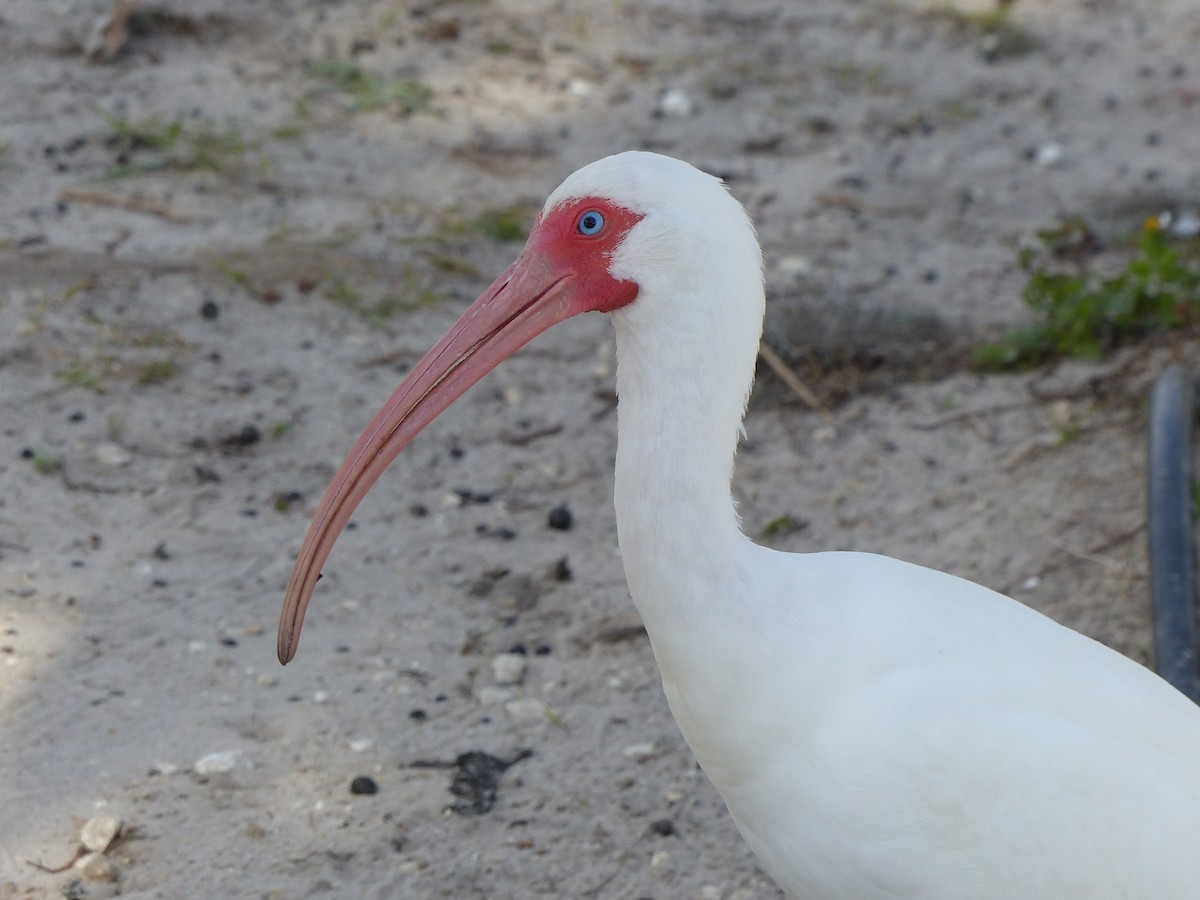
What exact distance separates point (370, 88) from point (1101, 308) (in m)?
4.05

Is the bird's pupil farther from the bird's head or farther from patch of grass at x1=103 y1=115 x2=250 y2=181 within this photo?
patch of grass at x1=103 y1=115 x2=250 y2=181

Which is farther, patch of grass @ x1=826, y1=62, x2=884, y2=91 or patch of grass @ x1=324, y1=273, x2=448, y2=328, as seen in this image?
patch of grass @ x1=826, y1=62, x2=884, y2=91

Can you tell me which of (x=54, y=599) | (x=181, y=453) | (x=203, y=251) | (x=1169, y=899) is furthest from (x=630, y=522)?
(x=203, y=251)

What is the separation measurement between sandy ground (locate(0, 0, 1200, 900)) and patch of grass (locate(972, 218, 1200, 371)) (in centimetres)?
14

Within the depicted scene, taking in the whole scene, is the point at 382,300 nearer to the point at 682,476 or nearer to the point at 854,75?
the point at 854,75

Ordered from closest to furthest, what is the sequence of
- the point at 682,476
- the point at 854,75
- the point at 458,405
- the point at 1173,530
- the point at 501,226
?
the point at 682,476 → the point at 1173,530 → the point at 458,405 → the point at 501,226 → the point at 854,75

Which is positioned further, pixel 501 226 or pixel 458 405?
pixel 501 226

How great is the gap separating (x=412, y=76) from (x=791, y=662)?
578cm

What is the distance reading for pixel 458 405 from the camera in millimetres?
5656

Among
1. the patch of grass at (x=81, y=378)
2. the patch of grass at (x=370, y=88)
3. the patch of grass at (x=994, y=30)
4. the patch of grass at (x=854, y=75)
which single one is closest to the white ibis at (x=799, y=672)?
the patch of grass at (x=81, y=378)

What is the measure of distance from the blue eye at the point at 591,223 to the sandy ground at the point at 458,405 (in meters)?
1.77

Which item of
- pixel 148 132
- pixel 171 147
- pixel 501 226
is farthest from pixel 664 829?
pixel 148 132

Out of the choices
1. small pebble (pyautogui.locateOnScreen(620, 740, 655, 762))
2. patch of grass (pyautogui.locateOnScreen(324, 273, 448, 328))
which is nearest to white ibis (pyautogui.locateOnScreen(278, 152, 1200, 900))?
small pebble (pyautogui.locateOnScreen(620, 740, 655, 762))

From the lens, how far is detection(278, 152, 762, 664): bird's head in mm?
2578
